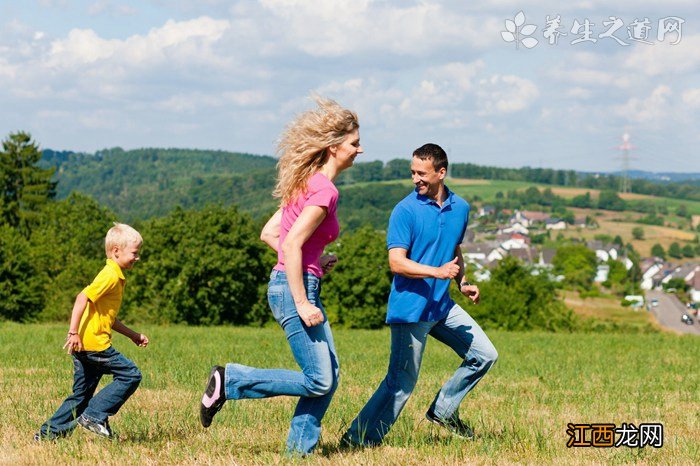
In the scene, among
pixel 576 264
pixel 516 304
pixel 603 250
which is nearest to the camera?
pixel 516 304

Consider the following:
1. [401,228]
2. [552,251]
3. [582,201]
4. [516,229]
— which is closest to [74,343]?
[401,228]

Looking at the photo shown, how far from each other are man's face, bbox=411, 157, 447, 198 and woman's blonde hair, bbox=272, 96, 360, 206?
691mm

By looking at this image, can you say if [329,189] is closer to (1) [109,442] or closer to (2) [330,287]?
(1) [109,442]

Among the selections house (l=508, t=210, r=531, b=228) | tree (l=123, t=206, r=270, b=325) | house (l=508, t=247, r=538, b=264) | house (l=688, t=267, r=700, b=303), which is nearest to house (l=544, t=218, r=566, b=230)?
house (l=508, t=210, r=531, b=228)

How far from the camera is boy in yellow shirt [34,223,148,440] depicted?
638 centimetres

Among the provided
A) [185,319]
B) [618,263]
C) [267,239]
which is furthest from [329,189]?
[618,263]

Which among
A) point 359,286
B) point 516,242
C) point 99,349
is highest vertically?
point 99,349

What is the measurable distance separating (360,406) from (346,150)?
144 inches

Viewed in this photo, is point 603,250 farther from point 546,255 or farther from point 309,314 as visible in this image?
point 309,314

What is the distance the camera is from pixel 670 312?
122500 millimetres

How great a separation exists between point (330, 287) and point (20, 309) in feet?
55.8

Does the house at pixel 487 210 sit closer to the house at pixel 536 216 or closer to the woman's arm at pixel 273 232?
the house at pixel 536 216

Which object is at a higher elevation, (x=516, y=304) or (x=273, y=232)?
(x=273, y=232)

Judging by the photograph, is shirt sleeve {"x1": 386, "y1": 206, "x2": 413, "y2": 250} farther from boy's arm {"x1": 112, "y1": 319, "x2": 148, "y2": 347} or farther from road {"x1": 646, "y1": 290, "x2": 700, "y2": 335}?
road {"x1": 646, "y1": 290, "x2": 700, "y2": 335}
